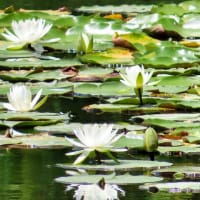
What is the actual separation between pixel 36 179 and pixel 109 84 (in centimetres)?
145

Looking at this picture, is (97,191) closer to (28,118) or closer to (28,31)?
(28,118)

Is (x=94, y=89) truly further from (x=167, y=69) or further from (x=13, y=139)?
(x=13, y=139)

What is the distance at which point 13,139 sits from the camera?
316cm

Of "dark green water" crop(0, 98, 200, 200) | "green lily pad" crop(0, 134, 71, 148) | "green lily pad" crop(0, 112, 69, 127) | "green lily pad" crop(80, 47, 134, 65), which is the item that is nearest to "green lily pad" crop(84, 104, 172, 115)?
"green lily pad" crop(0, 112, 69, 127)

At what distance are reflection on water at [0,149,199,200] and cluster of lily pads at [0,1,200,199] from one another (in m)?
0.04

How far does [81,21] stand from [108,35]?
0.75ft

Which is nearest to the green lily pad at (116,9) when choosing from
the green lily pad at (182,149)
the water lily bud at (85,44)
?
the water lily bud at (85,44)

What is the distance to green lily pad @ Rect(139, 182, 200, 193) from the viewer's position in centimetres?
256

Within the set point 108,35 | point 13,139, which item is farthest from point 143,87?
point 108,35

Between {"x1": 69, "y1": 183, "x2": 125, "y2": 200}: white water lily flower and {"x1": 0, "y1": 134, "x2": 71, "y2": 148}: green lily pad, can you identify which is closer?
{"x1": 69, "y1": 183, "x2": 125, "y2": 200}: white water lily flower

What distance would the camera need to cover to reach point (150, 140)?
3004mm

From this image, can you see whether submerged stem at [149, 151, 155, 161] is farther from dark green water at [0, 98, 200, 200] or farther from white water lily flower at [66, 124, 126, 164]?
white water lily flower at [66, 124, 126, 164]

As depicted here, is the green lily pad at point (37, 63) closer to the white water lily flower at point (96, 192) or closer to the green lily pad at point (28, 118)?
the green lily pad at point (28, 118)

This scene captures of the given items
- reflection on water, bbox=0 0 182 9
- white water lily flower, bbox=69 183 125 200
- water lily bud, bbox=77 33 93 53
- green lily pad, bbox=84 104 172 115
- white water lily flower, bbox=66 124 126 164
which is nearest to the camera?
white water lily flower, bbox=69 183 125 200
